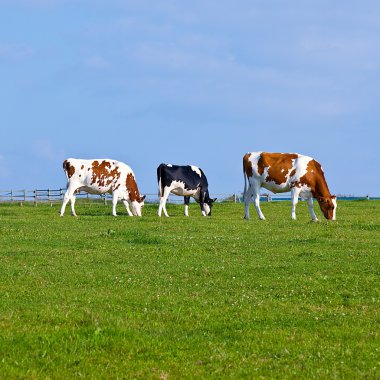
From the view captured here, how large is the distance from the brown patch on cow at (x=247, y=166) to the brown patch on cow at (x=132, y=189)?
7932 millimetres

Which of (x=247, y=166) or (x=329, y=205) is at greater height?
(x=247, y=166)

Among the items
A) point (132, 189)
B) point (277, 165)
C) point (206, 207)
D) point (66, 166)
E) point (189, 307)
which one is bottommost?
point (189, 307)

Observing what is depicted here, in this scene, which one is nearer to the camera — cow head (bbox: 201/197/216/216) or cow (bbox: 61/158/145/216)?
cow (bbox: 61/158/145/216)

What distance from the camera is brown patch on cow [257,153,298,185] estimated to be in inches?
1452

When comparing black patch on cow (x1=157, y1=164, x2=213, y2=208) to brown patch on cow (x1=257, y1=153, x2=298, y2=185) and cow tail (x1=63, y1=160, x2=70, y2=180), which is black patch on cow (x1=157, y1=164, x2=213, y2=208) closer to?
cow tail (x1=63, y1=160, x2=70, y2=180)

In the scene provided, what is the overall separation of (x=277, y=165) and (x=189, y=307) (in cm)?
2467

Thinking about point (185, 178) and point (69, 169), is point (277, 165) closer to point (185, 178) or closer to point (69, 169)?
point (185, 178)

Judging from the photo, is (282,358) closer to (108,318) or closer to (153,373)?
(153,373)

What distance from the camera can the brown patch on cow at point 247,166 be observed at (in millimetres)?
37812

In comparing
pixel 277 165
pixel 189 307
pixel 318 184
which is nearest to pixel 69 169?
pixel 277 165

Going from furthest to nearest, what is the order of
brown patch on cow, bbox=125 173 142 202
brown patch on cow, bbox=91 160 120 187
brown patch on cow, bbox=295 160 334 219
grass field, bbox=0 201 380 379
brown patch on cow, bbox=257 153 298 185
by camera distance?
brown patch on cow, bbox=125 173 142 202
brown patch on cow, bbox=91 160 120 187
brown patch on cow, bbox=257 153 298 185
brown patch on cow, bbox=295 160 334 219
grass field, bbox=0 201 380 379

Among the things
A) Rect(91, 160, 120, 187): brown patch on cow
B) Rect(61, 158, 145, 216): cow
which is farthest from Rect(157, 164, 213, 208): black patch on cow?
Rect(91, 160, 120, 187): brown patch on cow

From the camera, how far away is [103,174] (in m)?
42.4

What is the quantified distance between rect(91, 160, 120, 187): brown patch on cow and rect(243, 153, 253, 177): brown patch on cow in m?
8.68
